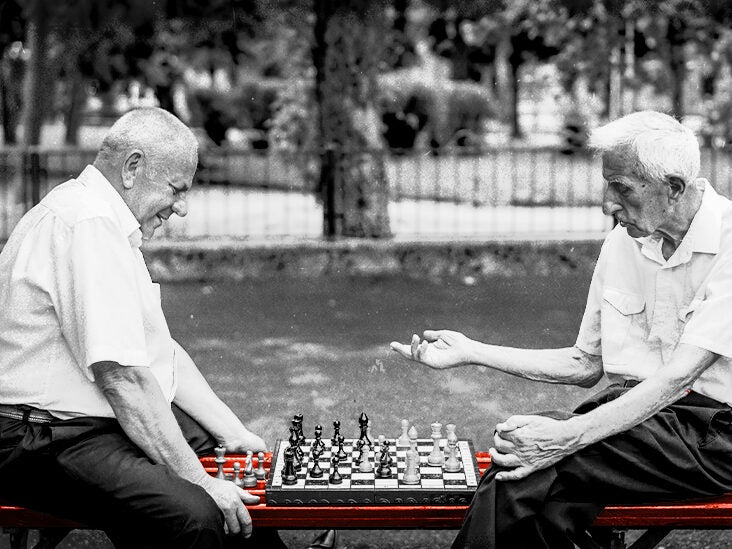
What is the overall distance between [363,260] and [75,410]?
7.94m

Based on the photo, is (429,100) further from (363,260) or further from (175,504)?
(175,504)

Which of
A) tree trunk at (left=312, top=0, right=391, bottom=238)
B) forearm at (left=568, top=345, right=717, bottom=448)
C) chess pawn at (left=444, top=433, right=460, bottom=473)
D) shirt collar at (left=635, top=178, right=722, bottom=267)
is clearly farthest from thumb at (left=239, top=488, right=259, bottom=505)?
tree trunk at (left=312, top=0, right=391, bottom=238)

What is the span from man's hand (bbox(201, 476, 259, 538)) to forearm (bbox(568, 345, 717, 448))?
91cm

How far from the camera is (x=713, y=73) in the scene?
1819 centimetres

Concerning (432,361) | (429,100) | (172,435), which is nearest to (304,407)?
(432,361)

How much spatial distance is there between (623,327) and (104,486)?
155 cm

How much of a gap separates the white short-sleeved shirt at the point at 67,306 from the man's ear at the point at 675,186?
4.88ft

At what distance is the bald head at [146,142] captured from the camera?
3.21 metres

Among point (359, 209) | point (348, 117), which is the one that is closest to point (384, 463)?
point (359, 209)

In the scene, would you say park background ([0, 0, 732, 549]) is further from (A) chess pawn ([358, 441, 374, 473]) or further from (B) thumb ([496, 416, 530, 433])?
(A) chess pawn ([358, 441, 374, 473])

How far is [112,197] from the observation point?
320 centimetres

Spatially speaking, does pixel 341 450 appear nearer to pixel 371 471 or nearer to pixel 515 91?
pixel 371 471

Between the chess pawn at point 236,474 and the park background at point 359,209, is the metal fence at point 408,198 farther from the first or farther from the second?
the chess pawn at point 236,474

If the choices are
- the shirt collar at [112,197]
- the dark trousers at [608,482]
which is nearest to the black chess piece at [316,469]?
the dark trousers at [608,482]
